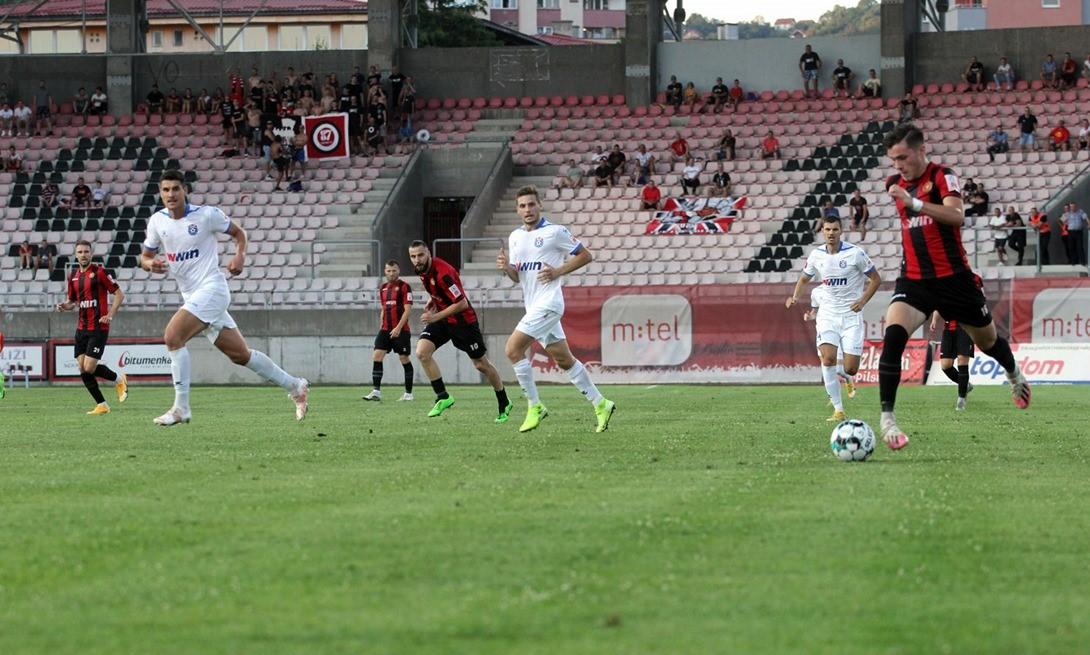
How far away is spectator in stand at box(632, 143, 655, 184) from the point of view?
41.8m

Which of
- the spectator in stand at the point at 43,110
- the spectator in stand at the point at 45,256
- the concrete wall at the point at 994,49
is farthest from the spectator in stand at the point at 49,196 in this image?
the concrete wall at the point at 994,49

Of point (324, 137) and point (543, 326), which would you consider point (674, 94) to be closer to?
point (324, 137)

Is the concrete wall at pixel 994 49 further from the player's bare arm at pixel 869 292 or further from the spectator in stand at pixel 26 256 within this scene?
the player's bare arm at pixel 869 292

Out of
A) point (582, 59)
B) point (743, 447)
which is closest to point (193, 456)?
point (743, 447)

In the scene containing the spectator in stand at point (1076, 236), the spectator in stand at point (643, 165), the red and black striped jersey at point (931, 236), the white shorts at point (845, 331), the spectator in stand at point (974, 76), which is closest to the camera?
the red and black striped jersey at point (931, 236)

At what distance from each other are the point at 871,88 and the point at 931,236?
33.5 m

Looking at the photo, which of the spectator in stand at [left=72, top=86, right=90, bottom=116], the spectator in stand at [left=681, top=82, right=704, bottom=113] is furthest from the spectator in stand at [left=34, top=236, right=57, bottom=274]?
the spectator in stand at [left=681, top=82, right=704, bottom=113]

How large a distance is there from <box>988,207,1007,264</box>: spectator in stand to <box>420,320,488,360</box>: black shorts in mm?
18023

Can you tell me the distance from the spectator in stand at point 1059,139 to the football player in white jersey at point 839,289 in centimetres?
2243

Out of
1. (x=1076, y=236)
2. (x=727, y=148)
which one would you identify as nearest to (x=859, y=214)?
(x=1076, y=236)

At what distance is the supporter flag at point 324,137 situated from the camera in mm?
44219

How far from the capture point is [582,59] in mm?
47000

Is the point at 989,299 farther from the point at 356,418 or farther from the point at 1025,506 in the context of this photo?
the point at 1025,506

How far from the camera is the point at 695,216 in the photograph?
39.8 m
